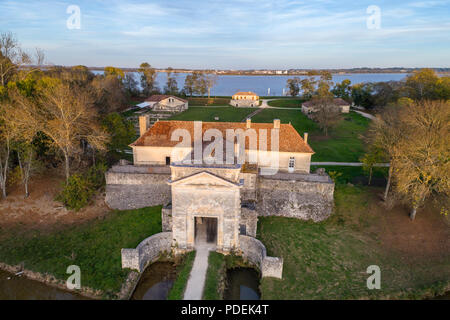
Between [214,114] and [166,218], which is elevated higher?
[214,114]

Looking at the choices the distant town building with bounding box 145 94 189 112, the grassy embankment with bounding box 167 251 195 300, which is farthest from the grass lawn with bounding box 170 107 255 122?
the grassy embankment with bounding box 167 251 195 300

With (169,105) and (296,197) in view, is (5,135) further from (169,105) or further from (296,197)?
(169,105)

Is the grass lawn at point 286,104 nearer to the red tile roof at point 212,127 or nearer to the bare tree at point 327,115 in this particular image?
the bare tree at point 327,115

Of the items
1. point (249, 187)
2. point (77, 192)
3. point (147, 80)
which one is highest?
point (147, 80)

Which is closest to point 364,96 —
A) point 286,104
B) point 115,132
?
point 286,104

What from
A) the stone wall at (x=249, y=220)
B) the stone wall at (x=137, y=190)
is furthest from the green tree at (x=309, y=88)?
the stone wall at (x=249, y=220)
